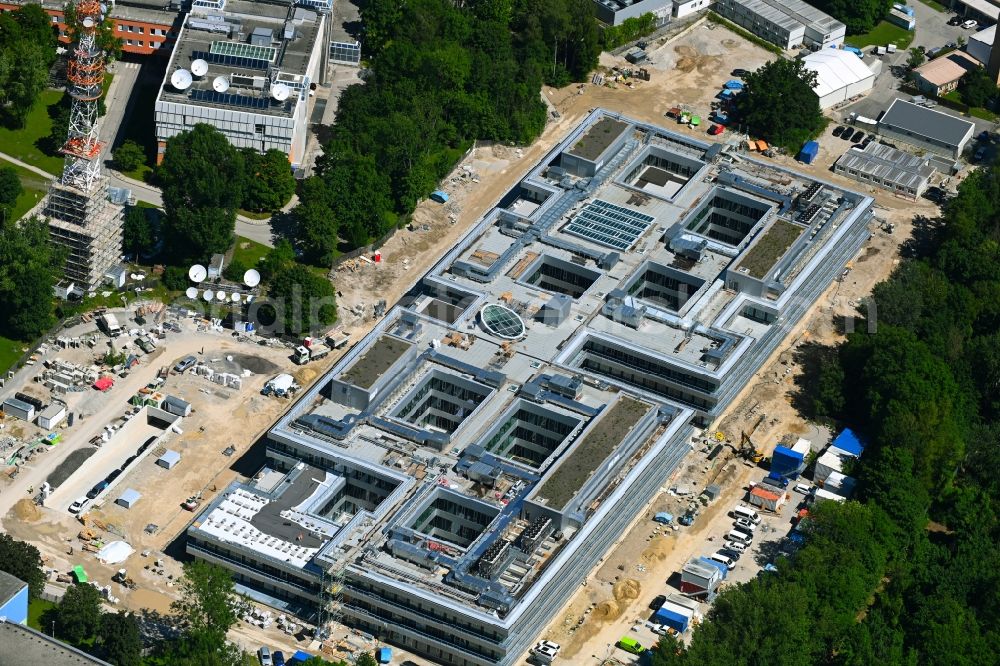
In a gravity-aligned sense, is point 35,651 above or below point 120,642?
below

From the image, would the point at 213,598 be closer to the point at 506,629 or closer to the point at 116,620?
the point at 116,620

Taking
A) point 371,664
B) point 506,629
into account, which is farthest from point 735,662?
point 371,664

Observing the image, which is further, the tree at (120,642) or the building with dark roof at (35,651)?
the tree at (120,642)

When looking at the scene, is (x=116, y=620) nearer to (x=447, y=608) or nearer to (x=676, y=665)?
(x=447, y=608)

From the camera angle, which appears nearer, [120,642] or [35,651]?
[35,651]
